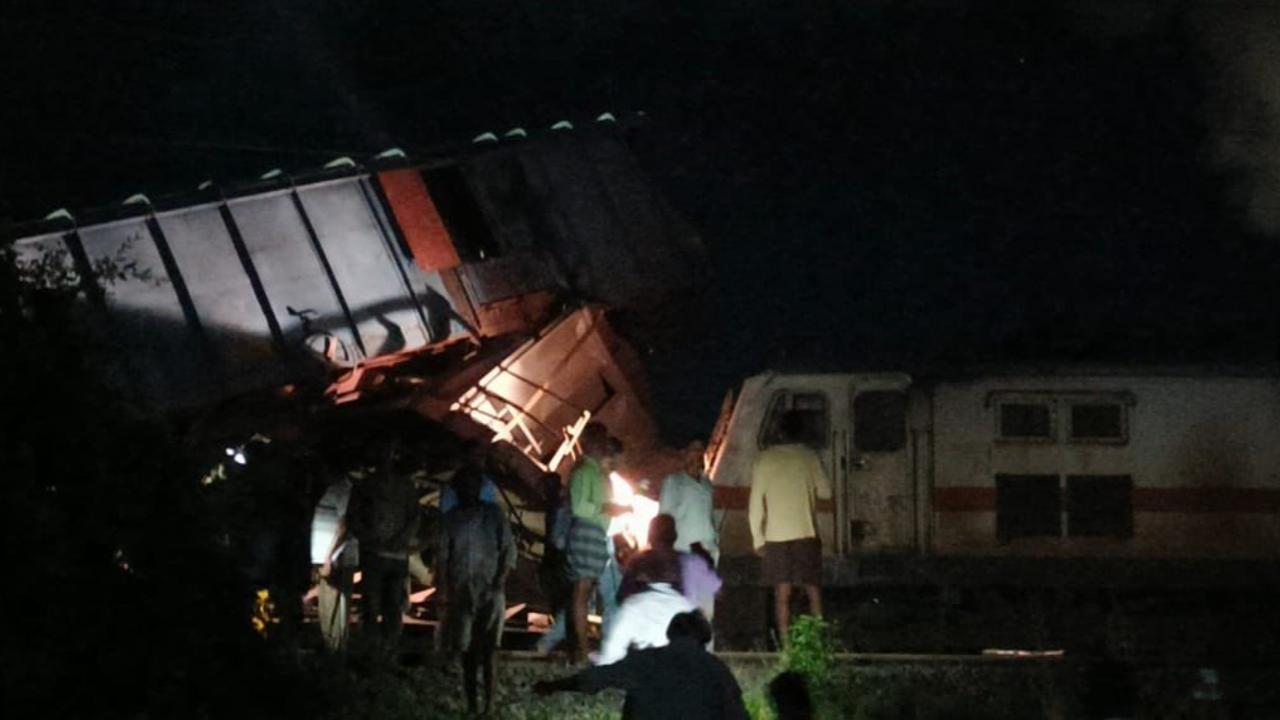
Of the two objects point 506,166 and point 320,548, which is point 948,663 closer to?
point 320,548

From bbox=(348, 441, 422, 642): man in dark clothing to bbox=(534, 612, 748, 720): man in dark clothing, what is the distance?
15.7 feet

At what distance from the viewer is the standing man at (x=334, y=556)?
1313 cm

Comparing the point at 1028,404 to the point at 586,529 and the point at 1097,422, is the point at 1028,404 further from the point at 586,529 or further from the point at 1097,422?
the point at 586,529

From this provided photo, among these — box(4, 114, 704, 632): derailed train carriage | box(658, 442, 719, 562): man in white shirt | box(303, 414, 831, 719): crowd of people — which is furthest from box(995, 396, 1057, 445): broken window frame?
box(658, 442, 719, 562): man in white shirt

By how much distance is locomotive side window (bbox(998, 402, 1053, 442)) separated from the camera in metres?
15.7

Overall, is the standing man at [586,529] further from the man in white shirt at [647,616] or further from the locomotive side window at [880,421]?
the locomotive side window at [880,421]

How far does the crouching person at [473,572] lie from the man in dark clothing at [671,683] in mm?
3896

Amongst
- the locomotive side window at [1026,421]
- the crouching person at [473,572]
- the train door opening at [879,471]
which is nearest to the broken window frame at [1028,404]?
the locomotive side window at [1026,421]

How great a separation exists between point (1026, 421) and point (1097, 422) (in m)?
0.62

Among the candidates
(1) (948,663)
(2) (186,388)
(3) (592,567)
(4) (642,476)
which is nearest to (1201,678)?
(1) (948,663)

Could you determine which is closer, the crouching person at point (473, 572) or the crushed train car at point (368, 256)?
the crouching person at point (473, 572)

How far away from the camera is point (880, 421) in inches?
623

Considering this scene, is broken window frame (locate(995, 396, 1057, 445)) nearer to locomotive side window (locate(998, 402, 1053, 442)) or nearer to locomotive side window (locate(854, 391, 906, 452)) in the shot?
locomotive side window (locate(998, 402, 1053, 442))

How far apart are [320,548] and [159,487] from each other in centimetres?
623
